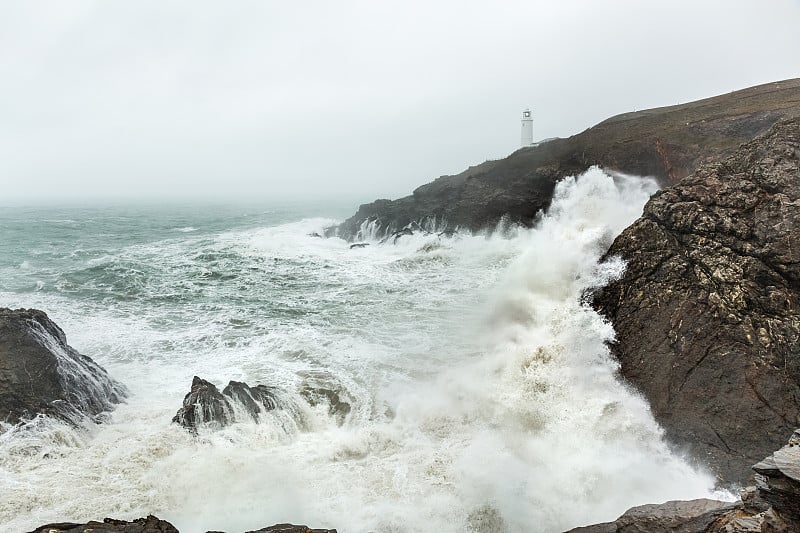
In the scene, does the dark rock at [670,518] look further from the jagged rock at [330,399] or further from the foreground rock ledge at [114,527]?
the jagged rock at [330,399]

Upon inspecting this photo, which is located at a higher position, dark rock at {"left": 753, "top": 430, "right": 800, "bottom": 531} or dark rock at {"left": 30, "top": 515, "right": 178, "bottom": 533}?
dark rock at {"left": 753, "top": 430, "right": 800, "bottom": 531}

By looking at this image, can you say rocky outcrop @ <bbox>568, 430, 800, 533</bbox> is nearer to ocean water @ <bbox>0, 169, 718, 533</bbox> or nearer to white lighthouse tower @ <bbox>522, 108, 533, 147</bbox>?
ocean water @ <bbox>0, 169, 718, 533</bbox>

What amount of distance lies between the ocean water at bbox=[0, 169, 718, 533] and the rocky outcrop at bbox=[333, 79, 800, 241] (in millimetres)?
2395

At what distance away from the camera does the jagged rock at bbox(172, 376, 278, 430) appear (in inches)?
314

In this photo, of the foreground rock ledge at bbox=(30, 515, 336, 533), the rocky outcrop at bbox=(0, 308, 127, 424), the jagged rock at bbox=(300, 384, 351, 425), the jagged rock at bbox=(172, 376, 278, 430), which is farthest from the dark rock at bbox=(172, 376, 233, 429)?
the foreground rock ledge at bbox=(30, 515, 336, 533)

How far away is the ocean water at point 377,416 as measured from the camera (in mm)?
6145

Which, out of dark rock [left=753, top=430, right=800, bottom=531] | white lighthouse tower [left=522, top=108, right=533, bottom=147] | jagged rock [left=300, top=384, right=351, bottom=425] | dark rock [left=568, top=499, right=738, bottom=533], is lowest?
jagged rock [left=300, top=384, right=351, bottom=425]

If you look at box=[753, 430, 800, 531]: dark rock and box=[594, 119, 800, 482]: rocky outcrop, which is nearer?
box=[753, 430, 800, 531]: dark rock

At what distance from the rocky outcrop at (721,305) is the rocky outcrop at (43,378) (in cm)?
1108

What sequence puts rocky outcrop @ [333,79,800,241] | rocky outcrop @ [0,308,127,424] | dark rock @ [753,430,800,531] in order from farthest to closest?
rocky outcrop @ [333,79,800,241] < rocky outcrop @ [0,308,127,424] < dark rock @ [753,430,800,531]

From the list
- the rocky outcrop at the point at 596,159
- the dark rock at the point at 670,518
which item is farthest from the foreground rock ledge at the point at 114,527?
the rocky outcrop at the point at 596,159

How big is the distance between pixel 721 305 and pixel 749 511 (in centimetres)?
489

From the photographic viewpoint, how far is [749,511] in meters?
4.12

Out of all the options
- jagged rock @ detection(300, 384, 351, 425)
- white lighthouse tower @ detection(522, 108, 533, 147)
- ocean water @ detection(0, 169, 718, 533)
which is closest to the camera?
ocean water @ detection(0, 169, 718, 533)
